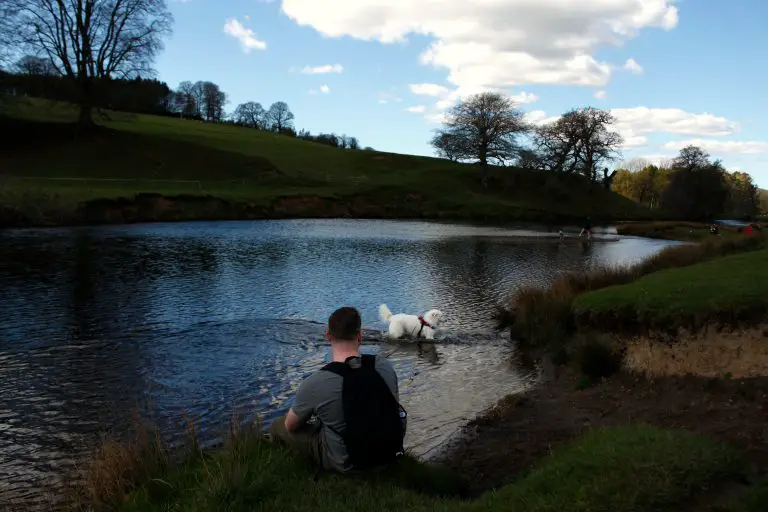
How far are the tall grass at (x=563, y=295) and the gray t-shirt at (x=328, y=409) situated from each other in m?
10.4

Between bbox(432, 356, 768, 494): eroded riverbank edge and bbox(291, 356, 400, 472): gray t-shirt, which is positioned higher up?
bbox(291, 356, 400, 472): gray t-shirt

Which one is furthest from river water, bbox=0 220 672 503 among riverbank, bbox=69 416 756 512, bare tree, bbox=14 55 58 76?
bare tree, bbox=14 55 58 76

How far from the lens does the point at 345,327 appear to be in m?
6.18

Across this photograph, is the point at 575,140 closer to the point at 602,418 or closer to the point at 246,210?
the point at 246,210

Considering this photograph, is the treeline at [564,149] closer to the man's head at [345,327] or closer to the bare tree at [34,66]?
the bare tree at [34,66]

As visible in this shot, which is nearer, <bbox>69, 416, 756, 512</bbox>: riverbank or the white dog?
<bbox>69, 416, 756, 512</bbox>: riverbank

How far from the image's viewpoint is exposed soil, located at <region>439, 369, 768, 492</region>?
24.7 ft

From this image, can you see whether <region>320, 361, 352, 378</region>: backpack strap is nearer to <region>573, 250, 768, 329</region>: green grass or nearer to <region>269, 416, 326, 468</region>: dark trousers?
<region>269, 416, 326, 468</region>: dark trousers

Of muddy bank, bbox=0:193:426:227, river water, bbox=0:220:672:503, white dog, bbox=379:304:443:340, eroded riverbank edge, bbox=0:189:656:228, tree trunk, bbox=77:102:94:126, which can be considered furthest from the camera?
tree trunk, bbox=77:102:94:126

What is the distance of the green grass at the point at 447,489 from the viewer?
5.26m

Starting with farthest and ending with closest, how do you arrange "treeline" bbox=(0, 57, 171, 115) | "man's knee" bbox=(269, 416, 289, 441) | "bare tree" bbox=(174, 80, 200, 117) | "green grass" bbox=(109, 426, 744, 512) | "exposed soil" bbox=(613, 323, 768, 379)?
1. "bare tree" bbox=(174, 80, 200, 117)
2. "treeline" bbox=(0, 57, 171, 115)
3. "exposed soil" bbox=(613, 323, 768, 379)
4. "man's knee" bbox=(269, 416, 289, 441)
5. "green grass" bbox=(109, 426, 744, 512)

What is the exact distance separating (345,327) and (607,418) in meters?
5.18

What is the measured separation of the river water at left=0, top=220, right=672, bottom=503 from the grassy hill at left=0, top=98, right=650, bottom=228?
1805 cm

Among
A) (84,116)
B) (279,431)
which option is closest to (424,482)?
(279,431)
